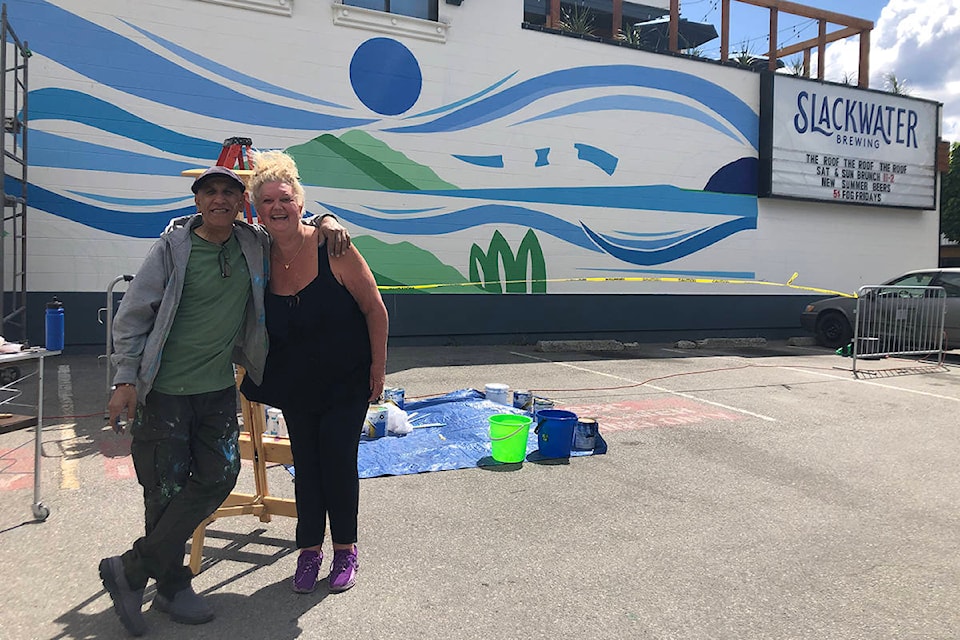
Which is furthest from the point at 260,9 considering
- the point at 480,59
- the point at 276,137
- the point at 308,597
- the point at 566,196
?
the point at 308,597

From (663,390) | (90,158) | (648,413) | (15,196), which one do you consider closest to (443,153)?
(90,158)

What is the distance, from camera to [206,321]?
2.90 metres

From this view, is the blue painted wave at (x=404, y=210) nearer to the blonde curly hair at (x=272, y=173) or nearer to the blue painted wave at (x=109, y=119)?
the blue painted wave at (x=109, y=119)

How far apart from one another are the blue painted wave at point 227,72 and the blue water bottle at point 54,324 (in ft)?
19.2

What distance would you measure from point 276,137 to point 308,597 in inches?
392

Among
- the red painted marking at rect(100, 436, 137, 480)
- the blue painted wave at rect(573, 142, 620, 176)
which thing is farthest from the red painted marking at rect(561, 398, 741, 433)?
the blue painted wave at rect(573, 142, 620, 176)

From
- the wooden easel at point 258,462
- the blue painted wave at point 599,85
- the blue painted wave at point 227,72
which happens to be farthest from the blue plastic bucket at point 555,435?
the blue painted wave at point 227,72

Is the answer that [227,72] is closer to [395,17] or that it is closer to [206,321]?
[395,17]

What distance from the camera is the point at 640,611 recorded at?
3.15 metres

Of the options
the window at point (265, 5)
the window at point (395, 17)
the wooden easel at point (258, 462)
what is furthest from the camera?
the window at point (395, 17)

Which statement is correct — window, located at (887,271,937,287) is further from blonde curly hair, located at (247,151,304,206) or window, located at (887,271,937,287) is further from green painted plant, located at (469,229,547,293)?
blonde curly hair, located at (247,151,304,206)

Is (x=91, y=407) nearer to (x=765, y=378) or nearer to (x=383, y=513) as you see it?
(x=383, y=513)

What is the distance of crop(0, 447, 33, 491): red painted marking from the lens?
471 cm

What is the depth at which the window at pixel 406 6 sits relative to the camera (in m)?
12.4
